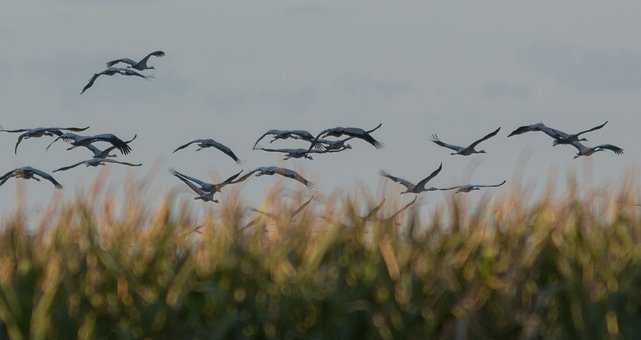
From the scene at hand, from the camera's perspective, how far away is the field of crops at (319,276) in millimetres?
11719

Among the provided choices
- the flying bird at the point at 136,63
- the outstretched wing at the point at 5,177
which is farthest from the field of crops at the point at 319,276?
the flying bird at the point at 136,63

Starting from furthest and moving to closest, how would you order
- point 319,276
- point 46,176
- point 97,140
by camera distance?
point 97,140 < point 46,176 < point 319,276

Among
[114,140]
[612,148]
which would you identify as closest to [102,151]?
[114,140]

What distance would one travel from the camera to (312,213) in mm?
13227

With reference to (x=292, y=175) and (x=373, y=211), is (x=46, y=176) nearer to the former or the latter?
(x=292, y=175)

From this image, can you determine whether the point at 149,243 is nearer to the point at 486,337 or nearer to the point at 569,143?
the point at 486,337

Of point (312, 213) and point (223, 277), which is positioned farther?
point (312, 213)

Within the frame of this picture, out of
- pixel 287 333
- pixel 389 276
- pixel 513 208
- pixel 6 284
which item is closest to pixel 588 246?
pixel 513 208

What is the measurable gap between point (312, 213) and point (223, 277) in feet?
5.01

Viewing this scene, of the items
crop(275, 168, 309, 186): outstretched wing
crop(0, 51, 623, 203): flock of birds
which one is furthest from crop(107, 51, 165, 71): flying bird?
crop(275, 168, 309, 186): outstretched wing

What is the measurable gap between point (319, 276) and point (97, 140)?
1378 centimetres

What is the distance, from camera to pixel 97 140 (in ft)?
81.9

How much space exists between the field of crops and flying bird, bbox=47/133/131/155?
1108 centimetres

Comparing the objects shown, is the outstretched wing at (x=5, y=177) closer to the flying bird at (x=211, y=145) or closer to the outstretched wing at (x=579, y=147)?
the flying bird at (x=211, y=145)
